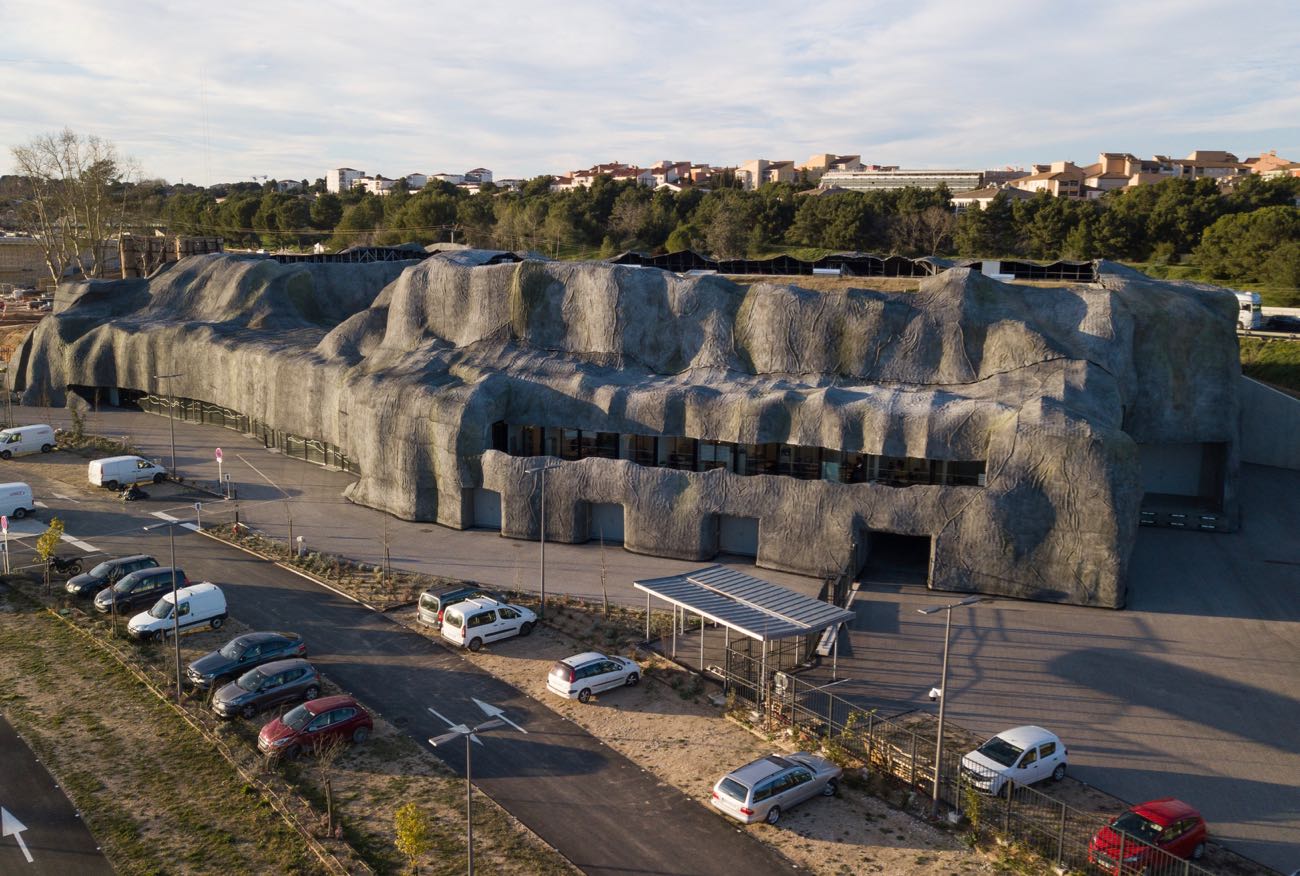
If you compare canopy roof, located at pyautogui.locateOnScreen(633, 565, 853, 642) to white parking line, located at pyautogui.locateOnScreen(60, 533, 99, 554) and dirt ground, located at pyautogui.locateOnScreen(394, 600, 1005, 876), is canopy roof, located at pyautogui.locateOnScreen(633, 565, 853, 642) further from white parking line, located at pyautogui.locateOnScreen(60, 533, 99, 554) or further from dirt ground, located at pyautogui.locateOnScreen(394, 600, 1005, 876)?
white parking line, located at pyautogui.locateOnScreen(60, 533, 99, 554)

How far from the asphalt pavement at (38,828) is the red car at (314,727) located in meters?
4.55

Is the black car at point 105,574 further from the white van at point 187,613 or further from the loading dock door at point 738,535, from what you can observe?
the loading dock door at point 738,535

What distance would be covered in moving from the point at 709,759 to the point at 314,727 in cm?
1070

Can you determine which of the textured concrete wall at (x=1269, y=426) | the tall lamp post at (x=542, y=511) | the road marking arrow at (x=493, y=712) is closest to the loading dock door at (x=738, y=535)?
the tall lamp post at (x=542, y=511)

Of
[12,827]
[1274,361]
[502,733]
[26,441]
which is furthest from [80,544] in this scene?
[1274,361]

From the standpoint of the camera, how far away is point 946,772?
24609 mm

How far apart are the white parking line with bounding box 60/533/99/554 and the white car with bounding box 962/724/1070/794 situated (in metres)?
36.9

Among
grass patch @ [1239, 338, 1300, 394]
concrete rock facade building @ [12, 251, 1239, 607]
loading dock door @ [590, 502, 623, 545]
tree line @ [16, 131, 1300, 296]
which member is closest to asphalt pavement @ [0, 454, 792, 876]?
concrete rock facade building @ [12, 251, 1239, 607]

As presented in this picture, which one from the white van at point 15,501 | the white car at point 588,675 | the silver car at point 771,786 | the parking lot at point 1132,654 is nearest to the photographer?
the silver car at point 771,786

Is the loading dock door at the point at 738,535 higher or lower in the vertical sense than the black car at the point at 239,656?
higher

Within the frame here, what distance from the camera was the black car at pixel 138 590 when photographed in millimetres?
35156

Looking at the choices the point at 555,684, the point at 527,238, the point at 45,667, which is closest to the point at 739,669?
the point at 555,684

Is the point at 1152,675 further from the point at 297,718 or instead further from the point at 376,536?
the point at 376,536

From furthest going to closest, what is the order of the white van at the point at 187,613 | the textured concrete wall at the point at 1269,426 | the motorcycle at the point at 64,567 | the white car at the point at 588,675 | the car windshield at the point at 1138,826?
the textured concrete wall at the point at 1269,426, the motorcycle at the point at 64,567, the white van at the point at 187,613, the white car at the point at 588,675, the car windshield at the point at 1138,826
